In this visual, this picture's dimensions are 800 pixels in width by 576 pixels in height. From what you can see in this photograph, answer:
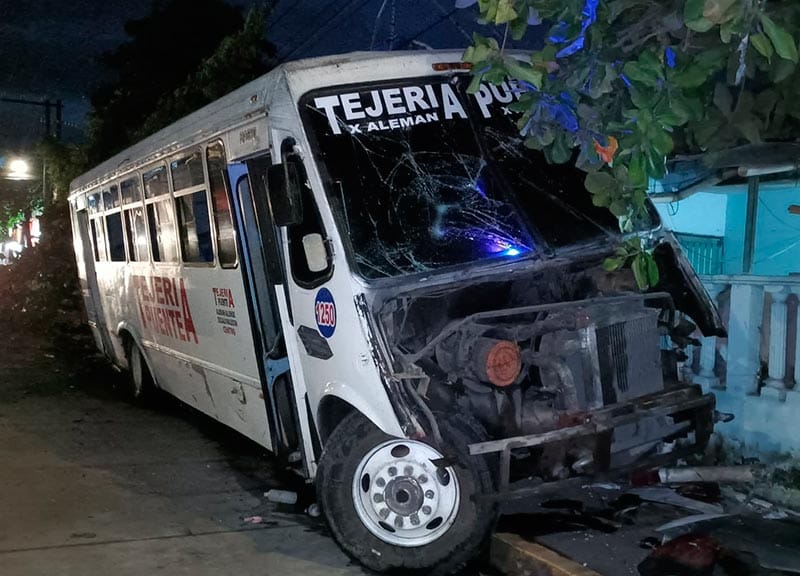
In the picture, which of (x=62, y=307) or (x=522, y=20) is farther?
(x=62, y=307)

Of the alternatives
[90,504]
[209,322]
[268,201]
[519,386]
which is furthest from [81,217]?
[519,386]

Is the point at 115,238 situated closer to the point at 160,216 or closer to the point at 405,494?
the point at 160,216

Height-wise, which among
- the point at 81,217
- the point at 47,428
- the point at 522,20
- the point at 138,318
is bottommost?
the point at 47,428

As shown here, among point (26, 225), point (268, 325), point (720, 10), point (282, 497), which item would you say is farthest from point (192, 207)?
point (26, 225)

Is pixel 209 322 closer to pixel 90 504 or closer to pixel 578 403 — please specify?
pixel 90 504

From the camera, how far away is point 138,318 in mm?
9141

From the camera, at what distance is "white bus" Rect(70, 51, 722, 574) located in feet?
14.6

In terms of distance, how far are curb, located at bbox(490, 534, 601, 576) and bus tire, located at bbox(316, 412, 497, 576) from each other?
23 cm

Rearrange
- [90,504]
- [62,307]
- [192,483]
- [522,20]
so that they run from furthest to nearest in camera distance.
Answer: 1. [62,307]
2. [192,483]
3. [90,504]
4. [522,20]

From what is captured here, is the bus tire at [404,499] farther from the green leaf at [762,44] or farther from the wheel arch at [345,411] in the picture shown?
the green leaf at [762,44]

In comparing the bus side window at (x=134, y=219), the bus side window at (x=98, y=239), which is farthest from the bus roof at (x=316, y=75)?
the bus side window at (x=98, y=239)

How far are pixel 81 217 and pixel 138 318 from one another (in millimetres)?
3600

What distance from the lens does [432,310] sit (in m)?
4.66

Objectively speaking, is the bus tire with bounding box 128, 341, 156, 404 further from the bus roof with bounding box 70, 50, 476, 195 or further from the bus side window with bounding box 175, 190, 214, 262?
the bus roof with bounding box 70, 50, 476, 195
